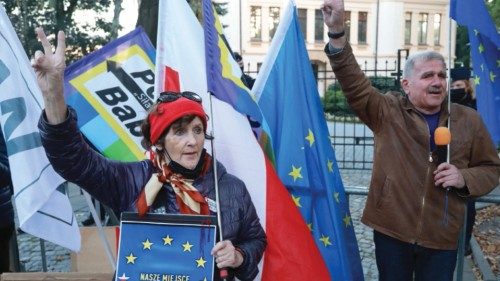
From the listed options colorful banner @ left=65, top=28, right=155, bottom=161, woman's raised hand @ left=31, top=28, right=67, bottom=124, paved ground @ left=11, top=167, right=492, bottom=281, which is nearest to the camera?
woman's raised hand @ left=31, top=28, right=67, bottom=124

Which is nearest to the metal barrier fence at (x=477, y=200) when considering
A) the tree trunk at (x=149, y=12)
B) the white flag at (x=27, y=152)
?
the white flag at (x=27, y=152)

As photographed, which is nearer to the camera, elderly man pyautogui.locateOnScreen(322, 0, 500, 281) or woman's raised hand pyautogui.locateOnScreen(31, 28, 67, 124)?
woman's raised hand pyautogui.locateOnScreen(31, 28, 67, 124)

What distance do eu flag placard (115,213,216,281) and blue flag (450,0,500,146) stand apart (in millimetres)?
1971

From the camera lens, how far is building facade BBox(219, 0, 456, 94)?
4025 centimetres

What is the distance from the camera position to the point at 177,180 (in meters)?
2.11

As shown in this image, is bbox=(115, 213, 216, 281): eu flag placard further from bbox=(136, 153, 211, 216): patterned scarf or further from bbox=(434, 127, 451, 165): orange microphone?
bbox=(434, 127, 451, 165): orange microphone

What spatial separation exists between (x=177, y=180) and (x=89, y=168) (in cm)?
36

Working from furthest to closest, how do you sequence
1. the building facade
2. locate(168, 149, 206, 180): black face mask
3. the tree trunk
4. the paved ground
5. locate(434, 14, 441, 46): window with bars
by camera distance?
locate(434, 14, 441, 46): window with bars
the building facade
the tree trunk
the paved ground
locate(168, 149, 206, 180): black face mask

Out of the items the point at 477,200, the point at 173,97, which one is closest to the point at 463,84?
the point at 477,200

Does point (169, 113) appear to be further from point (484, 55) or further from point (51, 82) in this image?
point (484, 55)

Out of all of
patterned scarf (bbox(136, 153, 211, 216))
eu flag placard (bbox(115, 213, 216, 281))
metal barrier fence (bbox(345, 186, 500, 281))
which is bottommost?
metal barrier fence (bbox(345, 186, 500, 281))

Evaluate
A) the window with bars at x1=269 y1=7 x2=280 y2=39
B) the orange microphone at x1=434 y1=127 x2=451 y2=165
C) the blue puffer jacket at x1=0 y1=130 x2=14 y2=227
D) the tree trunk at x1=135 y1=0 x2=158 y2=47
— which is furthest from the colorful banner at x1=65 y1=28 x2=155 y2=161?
the window with bars at x1=269 y1=7 x2=280 y2=39

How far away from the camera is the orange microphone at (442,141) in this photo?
2512 mm

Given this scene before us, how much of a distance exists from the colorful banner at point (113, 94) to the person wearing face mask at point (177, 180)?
1.13m
